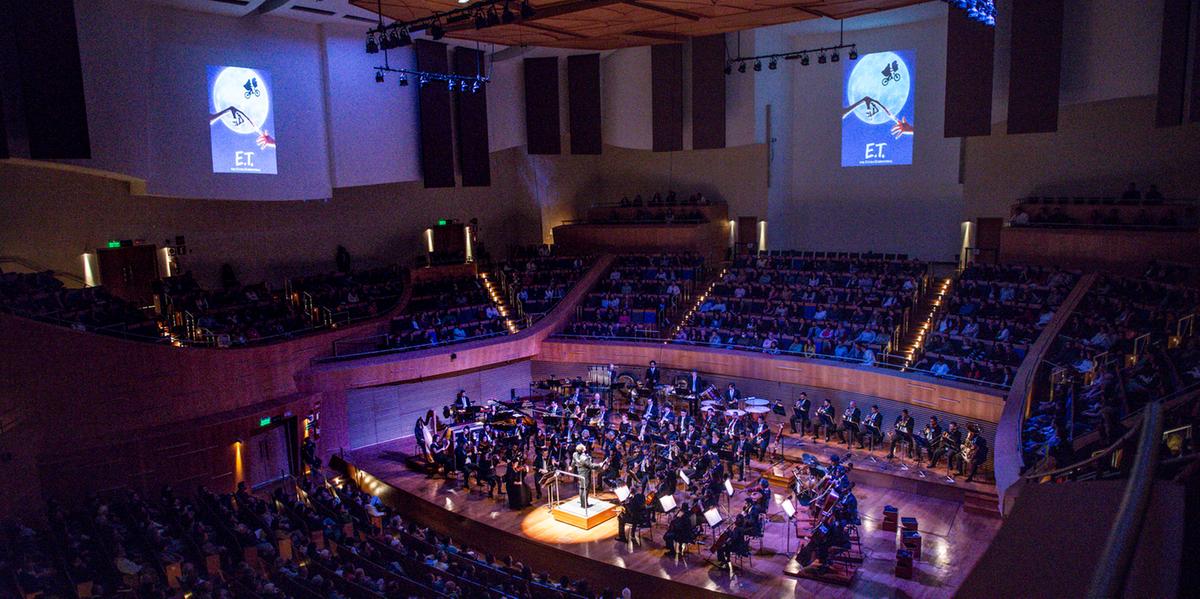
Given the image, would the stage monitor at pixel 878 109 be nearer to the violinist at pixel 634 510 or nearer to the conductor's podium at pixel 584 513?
the conductor's podium at pixel 584 513

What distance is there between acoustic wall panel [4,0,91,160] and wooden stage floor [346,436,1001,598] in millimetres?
Answer: 8709

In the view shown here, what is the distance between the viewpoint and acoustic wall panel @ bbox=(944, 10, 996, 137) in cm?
1967

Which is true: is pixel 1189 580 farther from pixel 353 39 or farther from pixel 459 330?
pixel 353 39

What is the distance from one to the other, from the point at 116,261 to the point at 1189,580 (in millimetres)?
20393

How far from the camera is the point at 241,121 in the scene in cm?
1830

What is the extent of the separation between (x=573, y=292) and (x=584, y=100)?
21.2ft

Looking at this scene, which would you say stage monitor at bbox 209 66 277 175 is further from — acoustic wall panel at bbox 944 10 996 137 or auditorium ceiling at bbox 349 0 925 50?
acoustic wall panel at bbox 944 10 996 137

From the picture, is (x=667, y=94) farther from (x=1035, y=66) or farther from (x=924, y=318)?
(x=924, y=318)

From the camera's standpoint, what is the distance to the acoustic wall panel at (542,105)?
24.9m

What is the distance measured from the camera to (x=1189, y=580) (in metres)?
2.27

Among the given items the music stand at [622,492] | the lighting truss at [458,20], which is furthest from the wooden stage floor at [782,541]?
the lighting truss at [458,20]

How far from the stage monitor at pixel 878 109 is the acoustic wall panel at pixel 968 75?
2.80 metres

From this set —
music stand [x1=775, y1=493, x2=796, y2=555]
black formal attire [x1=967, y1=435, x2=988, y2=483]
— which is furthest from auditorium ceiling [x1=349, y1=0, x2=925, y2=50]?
music stand [x1=775, y1=493, x2=796, y2=555]

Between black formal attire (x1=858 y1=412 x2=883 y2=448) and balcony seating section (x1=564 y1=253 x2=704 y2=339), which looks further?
balcony seating section (x1=564 y1=253 x2=704 y2=339)
